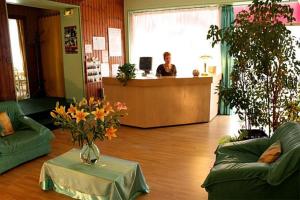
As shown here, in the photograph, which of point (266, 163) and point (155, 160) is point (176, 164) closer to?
point (155, 160)

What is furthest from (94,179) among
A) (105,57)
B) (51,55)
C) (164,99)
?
(51,55)

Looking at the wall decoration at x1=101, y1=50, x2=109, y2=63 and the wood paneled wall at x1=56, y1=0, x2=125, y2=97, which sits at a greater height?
the wood paneled wall at x1=56, y1=0, x2=125, y2=97

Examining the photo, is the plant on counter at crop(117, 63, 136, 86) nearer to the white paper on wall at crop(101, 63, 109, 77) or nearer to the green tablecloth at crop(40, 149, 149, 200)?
the white paper on wall at crop(101, 63, 109, 77)

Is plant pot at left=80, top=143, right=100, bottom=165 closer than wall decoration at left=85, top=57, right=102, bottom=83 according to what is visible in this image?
Yes

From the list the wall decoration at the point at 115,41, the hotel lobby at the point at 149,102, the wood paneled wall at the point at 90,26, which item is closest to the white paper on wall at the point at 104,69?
the hotel lobby at the point at 149,102

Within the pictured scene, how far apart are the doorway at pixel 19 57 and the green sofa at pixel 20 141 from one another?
2.88m

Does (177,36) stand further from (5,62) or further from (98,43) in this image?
(5,62)

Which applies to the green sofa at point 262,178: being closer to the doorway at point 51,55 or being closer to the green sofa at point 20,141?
the green sofa at point 20,141

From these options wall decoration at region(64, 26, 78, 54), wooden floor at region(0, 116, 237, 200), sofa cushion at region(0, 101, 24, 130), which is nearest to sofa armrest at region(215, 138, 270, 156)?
wooden floor at region(0, 116, 237, 200)

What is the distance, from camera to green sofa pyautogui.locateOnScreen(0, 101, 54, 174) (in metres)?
3.51

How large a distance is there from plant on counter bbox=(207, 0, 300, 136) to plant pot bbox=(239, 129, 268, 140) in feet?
0.40

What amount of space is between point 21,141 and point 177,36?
4538mm

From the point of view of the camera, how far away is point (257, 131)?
3451 millimetres

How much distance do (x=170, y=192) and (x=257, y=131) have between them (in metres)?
1.40
